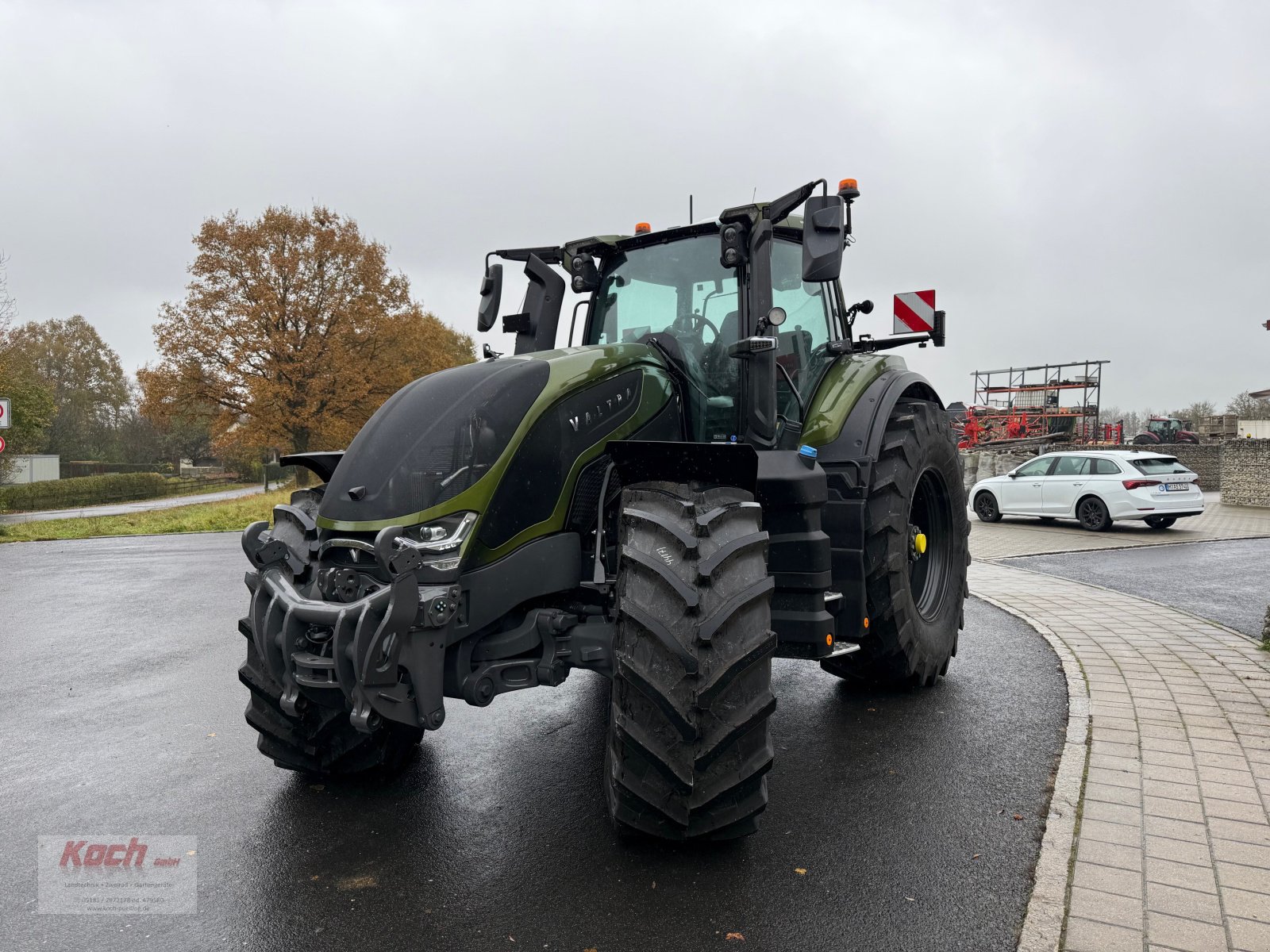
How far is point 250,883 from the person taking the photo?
3039 mm

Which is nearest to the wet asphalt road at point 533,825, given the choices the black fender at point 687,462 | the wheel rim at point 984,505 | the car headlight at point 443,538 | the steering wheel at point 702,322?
the car headlight at point 443,538

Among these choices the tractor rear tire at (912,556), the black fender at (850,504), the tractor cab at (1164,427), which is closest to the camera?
the black fender at (850,504)

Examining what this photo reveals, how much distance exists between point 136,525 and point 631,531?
20.5 m

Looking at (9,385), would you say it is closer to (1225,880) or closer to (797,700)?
(797,700)

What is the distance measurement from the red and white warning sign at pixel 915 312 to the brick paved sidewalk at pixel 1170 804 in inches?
98.0

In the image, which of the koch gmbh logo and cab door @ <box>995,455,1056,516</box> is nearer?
the koch gmbh logo

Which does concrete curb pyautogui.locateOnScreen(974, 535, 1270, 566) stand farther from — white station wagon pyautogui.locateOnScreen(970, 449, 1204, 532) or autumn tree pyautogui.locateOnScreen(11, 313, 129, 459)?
autumn tree pyautogui.locateOnScreen(11, 313, 129, 459)

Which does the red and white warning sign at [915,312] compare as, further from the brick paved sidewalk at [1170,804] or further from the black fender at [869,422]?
the brick paved sidewalk at [1170,804]

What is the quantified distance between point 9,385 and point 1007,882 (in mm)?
33342

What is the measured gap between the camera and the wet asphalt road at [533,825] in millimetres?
2760

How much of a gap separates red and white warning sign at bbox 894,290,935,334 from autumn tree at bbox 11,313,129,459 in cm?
6128

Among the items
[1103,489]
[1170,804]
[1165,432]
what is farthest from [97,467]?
[1170,804]

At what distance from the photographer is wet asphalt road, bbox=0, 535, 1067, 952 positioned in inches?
109

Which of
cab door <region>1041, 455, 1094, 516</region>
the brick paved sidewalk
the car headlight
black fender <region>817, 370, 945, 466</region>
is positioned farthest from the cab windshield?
cab door <region>1041, 455, 1094, 516</region>
